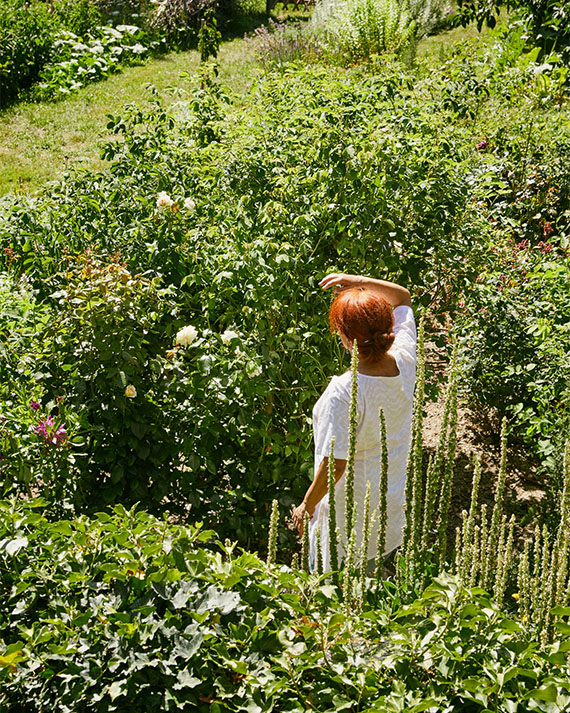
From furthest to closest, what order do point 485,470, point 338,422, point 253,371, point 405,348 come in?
point 485,470 → point 253,371 → point 405,348 → point 338,422

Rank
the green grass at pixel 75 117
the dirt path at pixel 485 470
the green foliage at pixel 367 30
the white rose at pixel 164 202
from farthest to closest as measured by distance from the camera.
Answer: the green foliage at pixel 367 30 → the green grass at pixel 75 117 → the dirt path at pixel 485 470 → the white rose at pixel 164 202

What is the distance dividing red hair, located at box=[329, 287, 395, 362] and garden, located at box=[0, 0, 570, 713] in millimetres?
272

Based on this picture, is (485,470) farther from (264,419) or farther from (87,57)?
(87,57)

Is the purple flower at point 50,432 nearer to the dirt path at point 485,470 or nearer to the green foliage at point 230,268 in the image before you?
the green foliage at point 230,268

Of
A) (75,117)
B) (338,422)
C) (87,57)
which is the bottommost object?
(338,422)

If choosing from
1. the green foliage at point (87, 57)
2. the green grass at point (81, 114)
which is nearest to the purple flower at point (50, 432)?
the green grass at point (81, 114)

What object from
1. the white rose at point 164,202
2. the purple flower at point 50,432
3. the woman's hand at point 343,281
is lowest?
the purple flower at point 50,432

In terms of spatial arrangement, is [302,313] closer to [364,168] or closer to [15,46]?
[364,168]

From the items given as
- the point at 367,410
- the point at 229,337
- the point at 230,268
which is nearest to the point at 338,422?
the point at 367,410

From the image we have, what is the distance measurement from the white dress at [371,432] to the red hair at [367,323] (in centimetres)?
10

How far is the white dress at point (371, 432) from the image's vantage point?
2693 mm

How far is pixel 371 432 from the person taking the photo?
2758 millimetres

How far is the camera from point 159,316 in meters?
3.24

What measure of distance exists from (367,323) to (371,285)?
492mm
